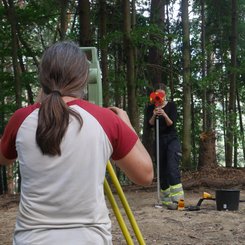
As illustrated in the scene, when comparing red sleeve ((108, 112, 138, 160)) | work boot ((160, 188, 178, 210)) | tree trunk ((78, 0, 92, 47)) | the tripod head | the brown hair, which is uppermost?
tree trunk ((78, 0, 92, 47))

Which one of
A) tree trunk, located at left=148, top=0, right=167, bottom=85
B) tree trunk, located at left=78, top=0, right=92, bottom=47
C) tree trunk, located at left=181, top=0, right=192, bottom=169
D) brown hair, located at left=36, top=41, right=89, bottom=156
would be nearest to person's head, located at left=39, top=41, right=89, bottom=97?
brown hair, located at left=36, top=41, right=89, bottom=156

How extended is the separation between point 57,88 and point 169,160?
539 centimetres

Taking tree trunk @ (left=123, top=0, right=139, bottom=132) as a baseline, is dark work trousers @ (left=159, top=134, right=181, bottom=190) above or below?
below

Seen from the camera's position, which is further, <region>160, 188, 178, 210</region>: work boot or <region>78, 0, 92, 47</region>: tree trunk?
<region>78, 0, 92, 47</region>: tree trunk

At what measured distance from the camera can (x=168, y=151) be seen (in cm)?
698

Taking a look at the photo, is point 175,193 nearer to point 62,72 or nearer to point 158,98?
point 158,98

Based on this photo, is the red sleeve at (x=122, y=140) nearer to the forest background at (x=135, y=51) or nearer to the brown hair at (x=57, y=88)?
the brown hair at (x=57, y=88)

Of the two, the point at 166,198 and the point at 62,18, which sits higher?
the point at 62,18

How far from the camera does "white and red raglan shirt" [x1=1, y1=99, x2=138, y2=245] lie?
5.22ft

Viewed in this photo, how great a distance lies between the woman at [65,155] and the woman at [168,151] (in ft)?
16.8

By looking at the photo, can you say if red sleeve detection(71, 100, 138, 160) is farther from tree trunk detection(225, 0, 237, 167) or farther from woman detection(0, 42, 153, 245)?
tree trunk detection(225, 0, 237, 167)

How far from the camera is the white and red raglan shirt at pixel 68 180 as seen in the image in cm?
159

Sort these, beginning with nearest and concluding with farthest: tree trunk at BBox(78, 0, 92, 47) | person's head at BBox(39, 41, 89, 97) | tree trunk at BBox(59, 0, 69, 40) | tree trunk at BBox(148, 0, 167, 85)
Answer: person's head at BBox(39, 41, 89, 97), tree trunk at BBox(78, 0, 92, 47), tree trunk at BBox(59, 0, 69, 40), tree trunk at BBox(148, 0, 167, 85)

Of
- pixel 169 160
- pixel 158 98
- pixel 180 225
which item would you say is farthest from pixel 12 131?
pixel 169 160
